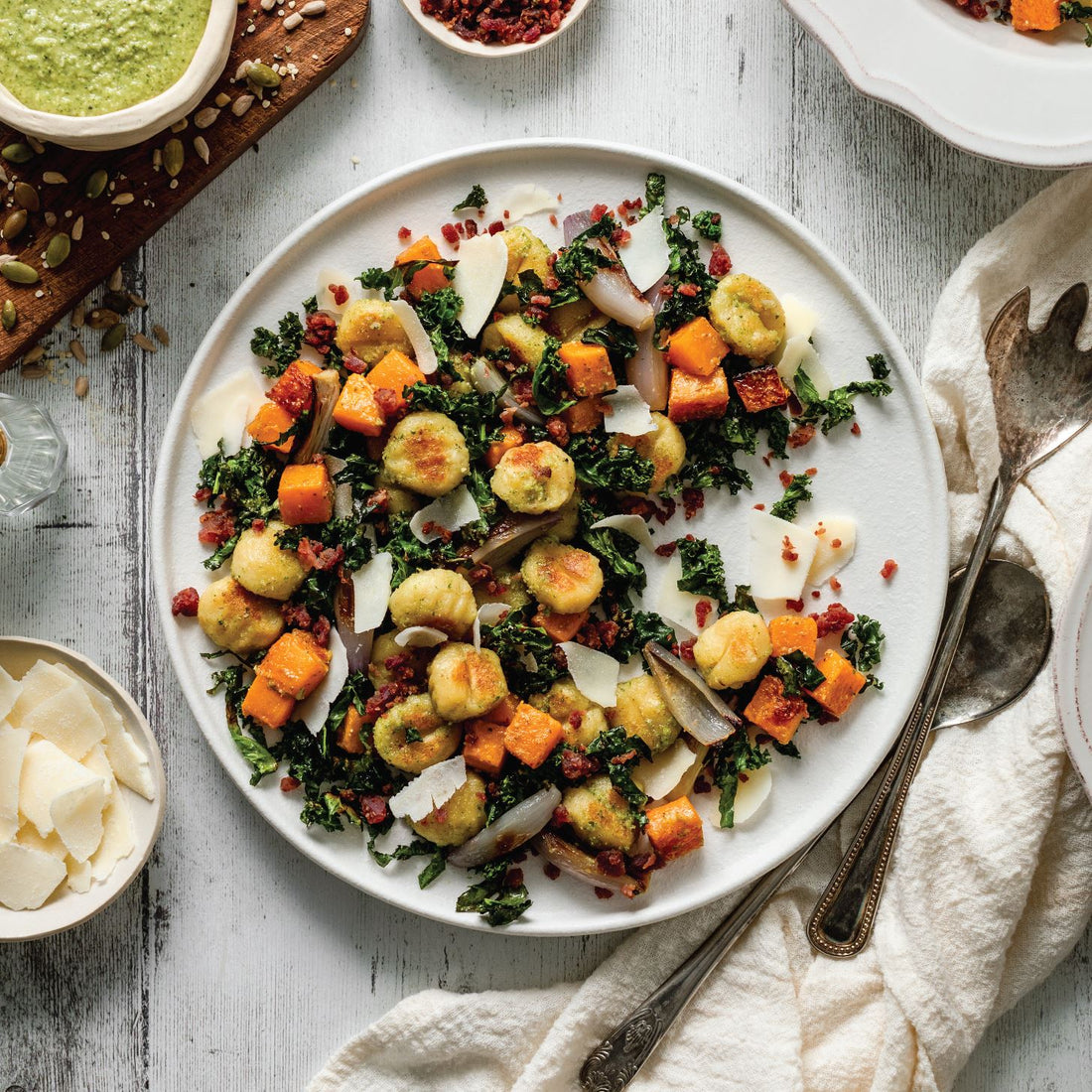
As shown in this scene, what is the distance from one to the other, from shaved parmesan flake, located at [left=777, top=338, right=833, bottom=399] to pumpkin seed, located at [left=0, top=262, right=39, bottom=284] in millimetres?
2257

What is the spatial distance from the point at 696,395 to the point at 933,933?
1755 millimetres

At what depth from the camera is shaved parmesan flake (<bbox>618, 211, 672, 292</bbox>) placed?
307 cm

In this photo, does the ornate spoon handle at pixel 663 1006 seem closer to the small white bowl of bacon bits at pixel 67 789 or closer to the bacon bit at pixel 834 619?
the bacon bit at pixel 834 619

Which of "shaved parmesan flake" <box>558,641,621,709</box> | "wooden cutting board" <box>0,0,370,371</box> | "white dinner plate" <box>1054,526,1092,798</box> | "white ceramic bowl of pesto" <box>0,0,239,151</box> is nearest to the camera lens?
"white ceramic bowl of pesto" <box>0,0,239,151</box>

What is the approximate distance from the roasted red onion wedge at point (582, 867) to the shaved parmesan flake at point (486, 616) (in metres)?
0.62

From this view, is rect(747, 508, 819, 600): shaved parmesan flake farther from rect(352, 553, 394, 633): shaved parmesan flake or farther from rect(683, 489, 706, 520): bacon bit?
rect(352, 553, 394, 633): shaved parmesan flake

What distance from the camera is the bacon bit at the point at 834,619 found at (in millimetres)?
3131

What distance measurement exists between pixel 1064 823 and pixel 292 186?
9.98 ft

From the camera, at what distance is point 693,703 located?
3.07 meters

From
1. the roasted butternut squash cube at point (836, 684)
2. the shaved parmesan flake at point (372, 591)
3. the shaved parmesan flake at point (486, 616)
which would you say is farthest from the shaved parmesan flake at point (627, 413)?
the roasted butternut squash cube at point (836, 684)

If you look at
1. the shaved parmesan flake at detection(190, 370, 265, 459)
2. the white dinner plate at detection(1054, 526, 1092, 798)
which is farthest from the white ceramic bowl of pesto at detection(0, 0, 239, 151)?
the white dinner plate at detection(1054, 526, 1092, 798)

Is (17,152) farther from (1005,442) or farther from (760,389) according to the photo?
(1005,442)

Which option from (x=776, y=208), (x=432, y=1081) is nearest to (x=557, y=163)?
(x=776, y=208)

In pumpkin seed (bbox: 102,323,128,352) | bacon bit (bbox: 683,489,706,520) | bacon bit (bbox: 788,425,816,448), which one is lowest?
bacon bit (bbox: 683,489,706,520)
